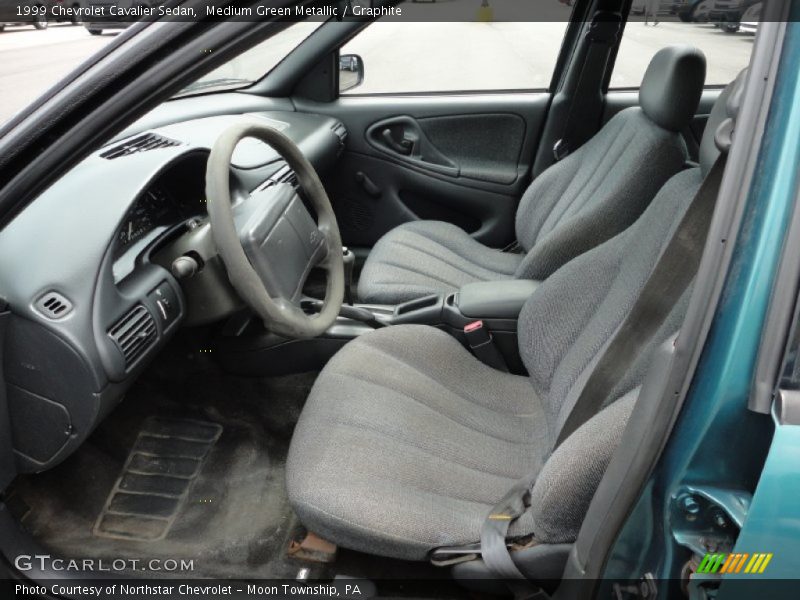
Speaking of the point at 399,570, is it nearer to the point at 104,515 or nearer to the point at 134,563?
the point at 134,563

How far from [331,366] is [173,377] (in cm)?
61

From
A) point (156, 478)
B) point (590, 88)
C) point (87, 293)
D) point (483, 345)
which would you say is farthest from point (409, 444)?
point (590, 88)

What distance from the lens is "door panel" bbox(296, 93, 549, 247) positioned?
275 centimetres

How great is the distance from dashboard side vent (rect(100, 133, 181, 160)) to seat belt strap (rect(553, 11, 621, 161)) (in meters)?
1.50

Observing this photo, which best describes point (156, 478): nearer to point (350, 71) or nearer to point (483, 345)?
point (483, 345)

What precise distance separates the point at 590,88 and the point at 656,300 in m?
1.73

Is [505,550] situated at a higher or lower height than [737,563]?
lower

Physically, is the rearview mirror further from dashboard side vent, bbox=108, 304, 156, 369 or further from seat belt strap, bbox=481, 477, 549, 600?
seat belt strap, bbox=481, 477, 549, 600

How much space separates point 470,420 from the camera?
1.50 metres

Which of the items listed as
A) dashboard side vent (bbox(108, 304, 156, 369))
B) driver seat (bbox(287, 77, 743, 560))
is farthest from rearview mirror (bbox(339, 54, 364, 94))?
dashboard side vent (bbox(108, 304, 156, 369))

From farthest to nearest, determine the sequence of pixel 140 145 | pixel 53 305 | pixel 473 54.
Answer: pixel 473 54
pixel 140 145
pixel 53 305

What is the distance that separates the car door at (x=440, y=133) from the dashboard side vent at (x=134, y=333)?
4.94ft

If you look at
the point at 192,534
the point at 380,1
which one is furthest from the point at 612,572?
the point at 380,1

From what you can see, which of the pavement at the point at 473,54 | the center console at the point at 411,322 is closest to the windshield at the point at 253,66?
the pavement at the point at 473,54
